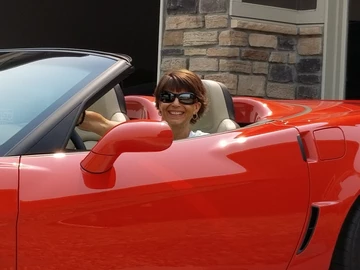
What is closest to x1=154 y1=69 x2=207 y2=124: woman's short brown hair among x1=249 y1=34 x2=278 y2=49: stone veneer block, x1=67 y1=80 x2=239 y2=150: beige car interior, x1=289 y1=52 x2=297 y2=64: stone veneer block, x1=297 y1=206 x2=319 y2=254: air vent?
x1=67 y1=80 x2=239 y2=150: beige car interior

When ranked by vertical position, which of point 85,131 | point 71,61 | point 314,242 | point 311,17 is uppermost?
point 311,17

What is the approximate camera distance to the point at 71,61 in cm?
232

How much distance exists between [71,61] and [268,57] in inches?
170

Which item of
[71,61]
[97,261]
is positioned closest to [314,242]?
[97,261]

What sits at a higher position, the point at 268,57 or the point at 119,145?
the point at 268,57

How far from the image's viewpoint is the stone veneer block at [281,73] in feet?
21.3

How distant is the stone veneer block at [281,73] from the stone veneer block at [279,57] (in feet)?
0.15

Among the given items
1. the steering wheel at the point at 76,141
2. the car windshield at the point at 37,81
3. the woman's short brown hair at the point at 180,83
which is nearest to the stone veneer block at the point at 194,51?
Result: the woman's short brown hair at the point at 180,83

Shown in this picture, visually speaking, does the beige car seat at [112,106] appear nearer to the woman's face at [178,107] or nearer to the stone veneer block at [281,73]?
the woman's face at [178,107]

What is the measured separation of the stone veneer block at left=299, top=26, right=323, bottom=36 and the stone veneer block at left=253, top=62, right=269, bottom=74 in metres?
0.53

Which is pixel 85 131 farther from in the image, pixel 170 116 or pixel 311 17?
pixel 311 17

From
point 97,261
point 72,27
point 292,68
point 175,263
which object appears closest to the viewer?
point 97,261

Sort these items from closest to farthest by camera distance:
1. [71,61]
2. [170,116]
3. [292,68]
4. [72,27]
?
[71,61] → [170,116] → [292,68] → [72,27]

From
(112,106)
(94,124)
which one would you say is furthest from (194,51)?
(94,124)
